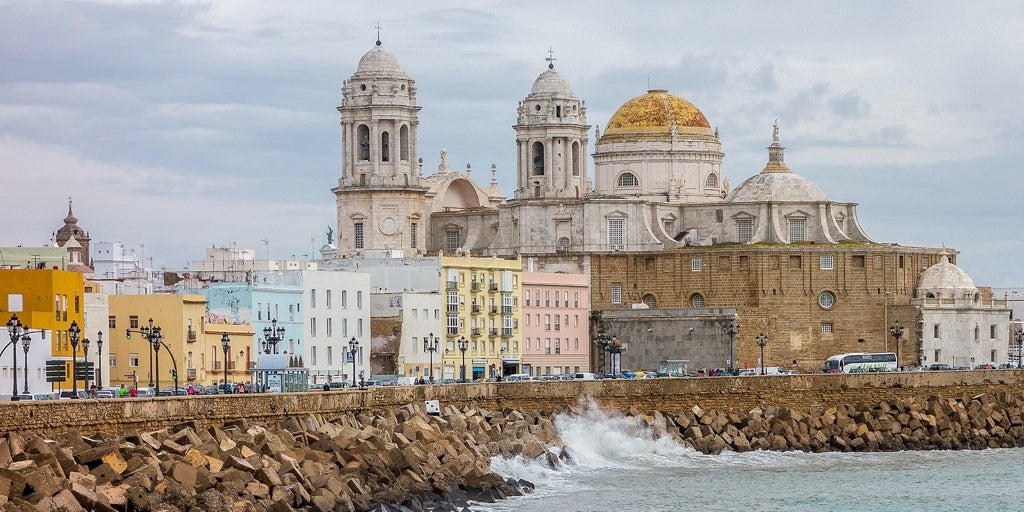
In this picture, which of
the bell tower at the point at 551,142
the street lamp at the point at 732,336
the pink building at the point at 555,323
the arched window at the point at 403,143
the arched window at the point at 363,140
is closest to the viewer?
the pink building at the point at 555,323

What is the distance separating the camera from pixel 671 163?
4235 inches

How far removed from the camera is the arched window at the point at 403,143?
9506cm

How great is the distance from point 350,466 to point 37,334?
1606 cm

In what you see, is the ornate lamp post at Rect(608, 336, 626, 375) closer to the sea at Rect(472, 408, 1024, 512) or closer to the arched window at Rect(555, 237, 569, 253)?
the arched window at Rect(555, 237, 569, 253)


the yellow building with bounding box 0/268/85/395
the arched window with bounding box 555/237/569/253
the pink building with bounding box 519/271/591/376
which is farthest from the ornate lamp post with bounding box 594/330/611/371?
the yellow building with bounding box 0/268/85/395

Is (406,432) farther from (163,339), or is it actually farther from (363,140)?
(363,140)

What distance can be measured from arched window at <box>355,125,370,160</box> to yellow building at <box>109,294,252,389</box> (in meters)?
24.5

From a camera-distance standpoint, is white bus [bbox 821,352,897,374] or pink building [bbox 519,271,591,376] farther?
pink building [bbox 519,271,591,376]

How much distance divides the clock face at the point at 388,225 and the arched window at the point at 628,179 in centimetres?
1587

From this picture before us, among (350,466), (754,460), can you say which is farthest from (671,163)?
(350,466)

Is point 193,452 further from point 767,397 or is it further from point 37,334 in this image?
point 767,397

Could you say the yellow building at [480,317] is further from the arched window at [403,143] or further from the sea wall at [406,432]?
the sea wall at [406,432]

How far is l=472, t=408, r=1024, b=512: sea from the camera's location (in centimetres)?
5056

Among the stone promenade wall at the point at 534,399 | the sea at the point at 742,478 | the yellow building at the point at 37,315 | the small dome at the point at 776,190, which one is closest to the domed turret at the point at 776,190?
the small dome at the point at 776,190
